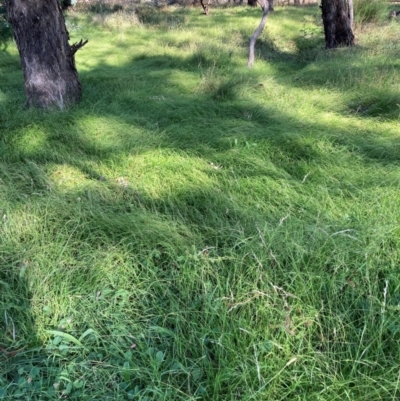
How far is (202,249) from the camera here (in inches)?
80.7

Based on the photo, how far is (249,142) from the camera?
3303 millimetres

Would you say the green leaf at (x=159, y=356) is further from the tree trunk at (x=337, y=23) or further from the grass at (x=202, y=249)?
the tree trunk at (x=337, y=23)

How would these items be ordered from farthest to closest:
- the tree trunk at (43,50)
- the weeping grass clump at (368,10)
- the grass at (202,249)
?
the weeping grass clump at (368,10)
the tree trunk at (43,50)
the grass at (202,249)

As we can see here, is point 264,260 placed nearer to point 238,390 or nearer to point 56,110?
point 238,390

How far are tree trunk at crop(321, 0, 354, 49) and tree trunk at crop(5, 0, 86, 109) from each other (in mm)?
5283

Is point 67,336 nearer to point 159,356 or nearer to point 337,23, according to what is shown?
point 159,356

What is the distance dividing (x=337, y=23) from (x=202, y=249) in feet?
22.7

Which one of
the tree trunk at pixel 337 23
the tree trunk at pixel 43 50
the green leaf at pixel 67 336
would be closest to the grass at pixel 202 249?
the green leaf at pixel 67 336

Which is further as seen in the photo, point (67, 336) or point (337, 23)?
point (337, 23)

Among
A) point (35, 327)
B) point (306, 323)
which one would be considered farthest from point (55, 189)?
point (306, 323)

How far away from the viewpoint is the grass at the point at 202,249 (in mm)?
1416

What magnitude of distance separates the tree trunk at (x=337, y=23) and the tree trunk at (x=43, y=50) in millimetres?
5283

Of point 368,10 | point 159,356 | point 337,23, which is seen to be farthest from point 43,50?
point 368,10

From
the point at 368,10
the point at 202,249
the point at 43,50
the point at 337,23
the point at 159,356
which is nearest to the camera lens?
the point at 159,356
